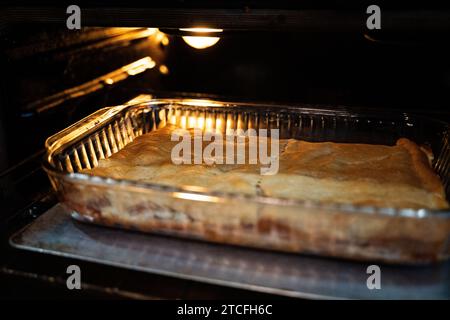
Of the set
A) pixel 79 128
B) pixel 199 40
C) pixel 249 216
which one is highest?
pixel 199 40

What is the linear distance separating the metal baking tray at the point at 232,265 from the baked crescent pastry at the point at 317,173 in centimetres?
18

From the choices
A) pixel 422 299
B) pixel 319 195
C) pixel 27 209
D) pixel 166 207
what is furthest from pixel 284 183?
pixel 27 209

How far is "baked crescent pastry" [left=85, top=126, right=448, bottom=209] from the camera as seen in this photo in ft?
3.98

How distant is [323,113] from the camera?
1802 millimetres

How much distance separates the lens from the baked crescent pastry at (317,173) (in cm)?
121

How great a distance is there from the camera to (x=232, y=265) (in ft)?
3.64

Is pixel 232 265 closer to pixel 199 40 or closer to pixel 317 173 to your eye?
pixel 317 173

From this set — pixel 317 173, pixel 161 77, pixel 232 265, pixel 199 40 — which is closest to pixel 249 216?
pixel 232 265

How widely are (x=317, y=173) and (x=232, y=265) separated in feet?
1.49

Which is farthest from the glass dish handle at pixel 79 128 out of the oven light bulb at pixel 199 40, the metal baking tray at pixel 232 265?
the oven light bulb at pixel 199 40

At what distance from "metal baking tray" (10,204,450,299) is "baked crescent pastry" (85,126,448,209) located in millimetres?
182

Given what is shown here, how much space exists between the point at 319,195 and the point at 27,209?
94cm

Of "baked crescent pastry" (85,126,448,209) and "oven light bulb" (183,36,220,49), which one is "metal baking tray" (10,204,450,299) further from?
"oven light bulb" (183,36,220,49)
